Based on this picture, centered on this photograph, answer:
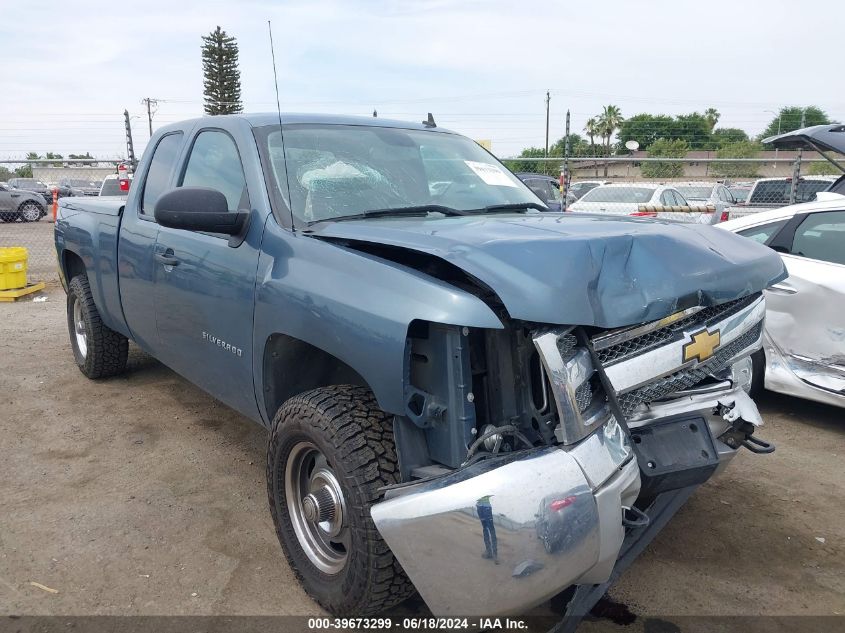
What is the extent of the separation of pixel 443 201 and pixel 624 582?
6.23 ft

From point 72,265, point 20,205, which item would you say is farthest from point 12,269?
point 20,205

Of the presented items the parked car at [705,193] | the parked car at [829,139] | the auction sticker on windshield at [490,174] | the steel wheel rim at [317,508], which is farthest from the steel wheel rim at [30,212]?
the steel wheel rim at [317,508]

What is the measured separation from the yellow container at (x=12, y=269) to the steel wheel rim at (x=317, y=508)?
26.6 feet

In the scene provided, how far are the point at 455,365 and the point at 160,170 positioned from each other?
2.79 metres

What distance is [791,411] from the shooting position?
Answer: 16.3 ft

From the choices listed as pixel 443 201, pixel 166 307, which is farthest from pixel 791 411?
pixel 166 307

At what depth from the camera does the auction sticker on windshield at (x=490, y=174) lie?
3.77 metres

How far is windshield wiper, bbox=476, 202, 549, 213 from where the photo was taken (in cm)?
347

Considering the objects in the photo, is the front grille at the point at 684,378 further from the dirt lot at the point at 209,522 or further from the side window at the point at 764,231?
the side window at the point at 764,231

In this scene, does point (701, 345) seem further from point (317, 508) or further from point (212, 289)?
point (212, 289)

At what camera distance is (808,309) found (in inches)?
174

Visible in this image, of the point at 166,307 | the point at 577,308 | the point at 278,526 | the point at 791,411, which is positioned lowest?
the point at 791,411

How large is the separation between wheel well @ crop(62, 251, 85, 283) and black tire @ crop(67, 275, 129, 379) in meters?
0.09

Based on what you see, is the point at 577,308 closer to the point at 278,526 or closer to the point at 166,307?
the point at 278,526
